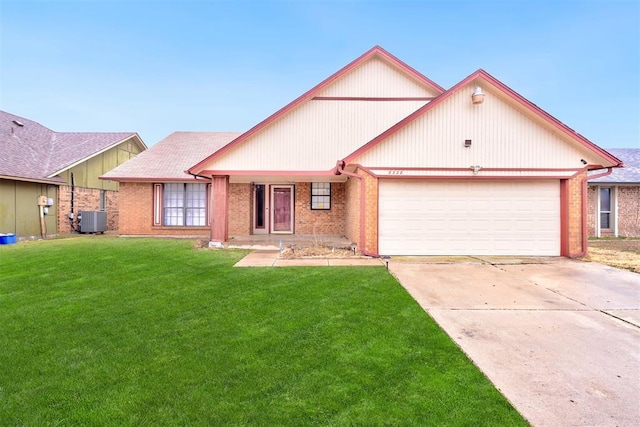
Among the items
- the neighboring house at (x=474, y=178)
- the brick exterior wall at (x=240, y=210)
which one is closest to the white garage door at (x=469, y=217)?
the neighboring house at (x=474, y=178)

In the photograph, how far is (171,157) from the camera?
16.3m

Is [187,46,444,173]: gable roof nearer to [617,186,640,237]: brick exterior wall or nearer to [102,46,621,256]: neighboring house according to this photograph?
[102,46,621,256]: neighboring house

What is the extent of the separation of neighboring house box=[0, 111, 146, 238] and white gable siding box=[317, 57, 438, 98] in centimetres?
1515

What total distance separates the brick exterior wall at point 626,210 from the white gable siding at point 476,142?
8038mm

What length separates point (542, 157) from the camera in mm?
9484

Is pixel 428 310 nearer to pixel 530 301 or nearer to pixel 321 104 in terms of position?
pixel 530 301

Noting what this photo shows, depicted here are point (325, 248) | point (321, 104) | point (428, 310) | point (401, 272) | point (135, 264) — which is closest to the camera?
point (428, 310)

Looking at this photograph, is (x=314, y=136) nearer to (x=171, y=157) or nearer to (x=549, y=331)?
(x=171, y=157)

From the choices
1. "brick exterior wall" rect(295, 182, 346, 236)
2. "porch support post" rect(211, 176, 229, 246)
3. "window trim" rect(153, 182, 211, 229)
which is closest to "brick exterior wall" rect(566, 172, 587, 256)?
"brick exterior wall" rect(295, 182, 346, 236)

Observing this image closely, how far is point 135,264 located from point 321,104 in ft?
28.6

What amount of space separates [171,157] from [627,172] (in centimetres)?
2407

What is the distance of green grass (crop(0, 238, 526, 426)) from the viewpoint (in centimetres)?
244

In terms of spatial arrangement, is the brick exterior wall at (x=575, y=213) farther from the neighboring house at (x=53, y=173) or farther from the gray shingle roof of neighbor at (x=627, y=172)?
the neighboring house at (x=53, y=173)

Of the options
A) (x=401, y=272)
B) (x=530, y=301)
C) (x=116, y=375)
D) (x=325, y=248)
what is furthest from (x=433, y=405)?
(x=325, y=248)
